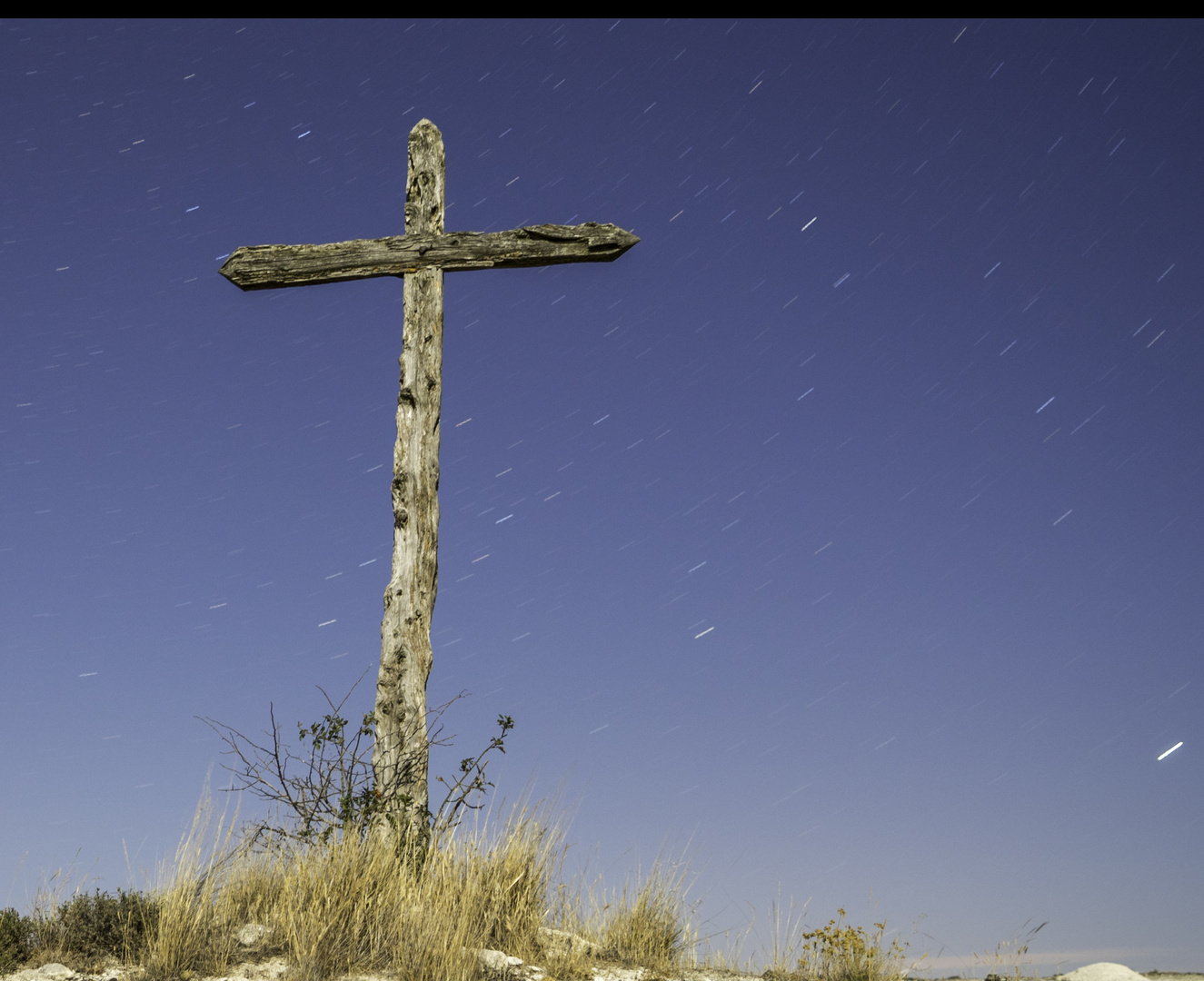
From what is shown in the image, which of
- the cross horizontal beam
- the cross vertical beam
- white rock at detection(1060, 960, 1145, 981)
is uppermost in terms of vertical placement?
the cross horizontal beam

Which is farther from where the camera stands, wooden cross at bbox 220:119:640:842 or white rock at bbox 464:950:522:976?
wooden cross at bbox 220:119:640:842

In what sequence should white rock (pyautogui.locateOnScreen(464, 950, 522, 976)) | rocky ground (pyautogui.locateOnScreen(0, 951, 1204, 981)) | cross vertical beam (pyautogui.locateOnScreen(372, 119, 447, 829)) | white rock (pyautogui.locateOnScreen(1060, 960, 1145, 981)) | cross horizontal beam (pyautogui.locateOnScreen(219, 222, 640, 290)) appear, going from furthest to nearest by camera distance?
cross horizontal beam (pyautogui.locateOnScreen(219, 222, 640, 290)), cross vertical beam (pyautogui.locateOnScreen(372, 119, 447, 829)), white rock (pyautogui.locateOnScreen(1060, 960, 1145, 981)), white rock (pyautogui.locateOnScreen(464, 950, 522, 976)), rocky ground (pyautogui.locateOnScreen(0, 951, 1204, 981))

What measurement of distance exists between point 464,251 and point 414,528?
2378 millimetres

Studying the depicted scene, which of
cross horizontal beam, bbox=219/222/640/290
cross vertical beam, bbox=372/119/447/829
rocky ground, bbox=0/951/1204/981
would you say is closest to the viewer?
rocky ground, bbox=0/951/1204/981

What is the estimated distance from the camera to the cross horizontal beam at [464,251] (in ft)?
28.6

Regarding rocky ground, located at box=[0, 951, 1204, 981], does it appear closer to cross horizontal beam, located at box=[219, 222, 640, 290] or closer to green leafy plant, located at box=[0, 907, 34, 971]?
green leafy plant, located at box=[0, 907, 34, 971]

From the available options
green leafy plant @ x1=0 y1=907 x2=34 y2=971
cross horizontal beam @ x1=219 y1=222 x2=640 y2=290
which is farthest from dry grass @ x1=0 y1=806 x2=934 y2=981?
cross horizontal beam @ x1=219 y1=222 x2=640 y2=290

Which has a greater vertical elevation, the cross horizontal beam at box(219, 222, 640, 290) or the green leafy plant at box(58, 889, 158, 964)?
the cross horizontal beam at box(219, 222, 640, 290)

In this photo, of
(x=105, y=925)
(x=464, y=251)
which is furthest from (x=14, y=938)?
(x=464, y=251)

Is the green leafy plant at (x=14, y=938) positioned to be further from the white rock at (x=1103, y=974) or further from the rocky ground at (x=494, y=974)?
the white rock at (x=1103, y=974)

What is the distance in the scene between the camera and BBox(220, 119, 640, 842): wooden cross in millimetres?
7688

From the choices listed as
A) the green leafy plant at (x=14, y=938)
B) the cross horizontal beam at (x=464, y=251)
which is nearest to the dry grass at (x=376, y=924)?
the green leafy plant at (x=14, y=938)

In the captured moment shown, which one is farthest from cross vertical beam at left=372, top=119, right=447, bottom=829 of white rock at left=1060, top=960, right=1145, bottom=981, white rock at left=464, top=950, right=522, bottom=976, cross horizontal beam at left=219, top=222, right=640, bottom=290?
white rock at left=1060, top=960, right=1145, bottom=981

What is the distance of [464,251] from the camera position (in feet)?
28.6
